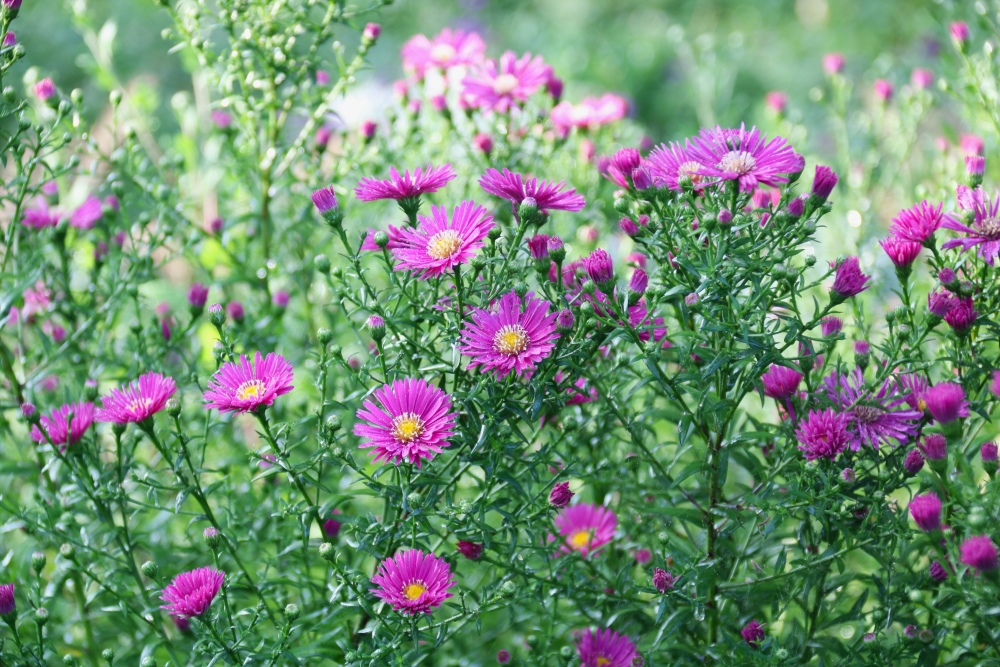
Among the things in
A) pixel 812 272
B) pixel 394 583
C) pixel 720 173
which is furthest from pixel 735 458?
pixel 812 272

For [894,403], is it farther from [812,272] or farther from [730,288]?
[812,272]

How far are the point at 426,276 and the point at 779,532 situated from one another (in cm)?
87

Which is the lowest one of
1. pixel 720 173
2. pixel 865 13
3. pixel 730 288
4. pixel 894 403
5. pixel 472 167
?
pixel 894 403

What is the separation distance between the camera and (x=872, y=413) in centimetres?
135

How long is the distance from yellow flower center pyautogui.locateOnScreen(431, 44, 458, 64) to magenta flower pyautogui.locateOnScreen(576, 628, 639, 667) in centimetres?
145

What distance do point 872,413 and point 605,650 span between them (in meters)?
0.58

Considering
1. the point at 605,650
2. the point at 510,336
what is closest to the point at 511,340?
the point at 510,336

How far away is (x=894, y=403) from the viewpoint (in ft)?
4.58

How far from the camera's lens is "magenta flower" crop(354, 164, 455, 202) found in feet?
4.36

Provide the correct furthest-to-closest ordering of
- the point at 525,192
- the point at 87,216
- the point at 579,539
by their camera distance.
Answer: the point at 87,216 < the point at 579,539 < the point at 525,192

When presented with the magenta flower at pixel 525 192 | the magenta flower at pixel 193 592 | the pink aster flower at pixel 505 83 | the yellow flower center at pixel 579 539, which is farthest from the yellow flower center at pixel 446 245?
the pink aster flower at pixel 505 83

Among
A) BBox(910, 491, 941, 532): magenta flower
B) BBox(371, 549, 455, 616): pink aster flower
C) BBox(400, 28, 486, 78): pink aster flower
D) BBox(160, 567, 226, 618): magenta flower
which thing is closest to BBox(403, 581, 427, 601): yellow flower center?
BBox(371, 549, 455, 616): pink aster flower

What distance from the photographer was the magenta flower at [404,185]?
1.33 meters

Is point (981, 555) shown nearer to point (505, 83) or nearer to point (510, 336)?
point (510, 336)
